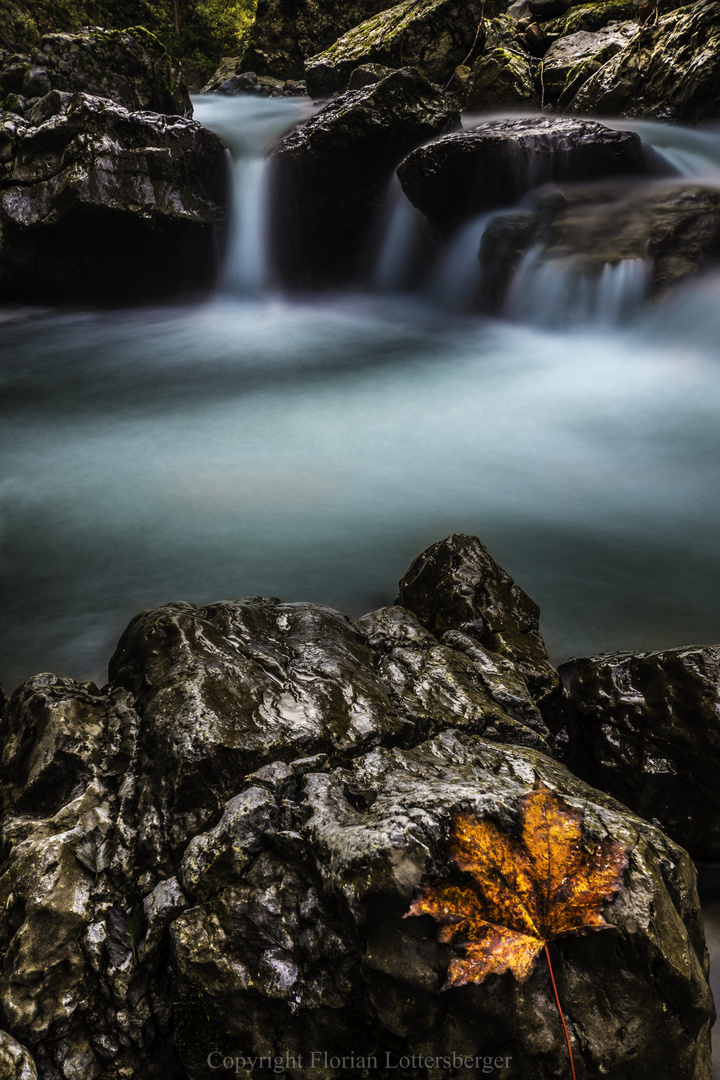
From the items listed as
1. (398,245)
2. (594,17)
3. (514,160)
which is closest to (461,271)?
(398,245)

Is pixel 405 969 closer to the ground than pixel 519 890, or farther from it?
closer to the ground

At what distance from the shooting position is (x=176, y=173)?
32.2 ft

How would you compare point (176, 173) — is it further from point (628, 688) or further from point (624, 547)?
point (628, 688)

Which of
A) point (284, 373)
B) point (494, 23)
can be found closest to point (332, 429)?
point (284, 373)

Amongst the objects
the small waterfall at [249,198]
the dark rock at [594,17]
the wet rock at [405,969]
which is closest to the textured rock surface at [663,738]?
the wet rock at [405,969]

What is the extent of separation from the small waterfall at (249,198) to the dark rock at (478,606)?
970cm

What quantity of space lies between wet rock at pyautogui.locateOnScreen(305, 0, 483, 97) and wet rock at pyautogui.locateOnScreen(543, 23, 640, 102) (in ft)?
6.58

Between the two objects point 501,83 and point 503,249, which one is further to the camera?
point 501,83

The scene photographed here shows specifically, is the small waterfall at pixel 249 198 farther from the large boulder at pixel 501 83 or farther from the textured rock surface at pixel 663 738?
the textured rock surface at pixel 663 738

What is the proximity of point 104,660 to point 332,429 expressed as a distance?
3920 mm

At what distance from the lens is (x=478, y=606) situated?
10.6ft

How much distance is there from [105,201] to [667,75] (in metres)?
10.6

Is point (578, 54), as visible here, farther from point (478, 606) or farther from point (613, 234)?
point (478, 606)

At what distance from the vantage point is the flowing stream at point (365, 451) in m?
4.20
